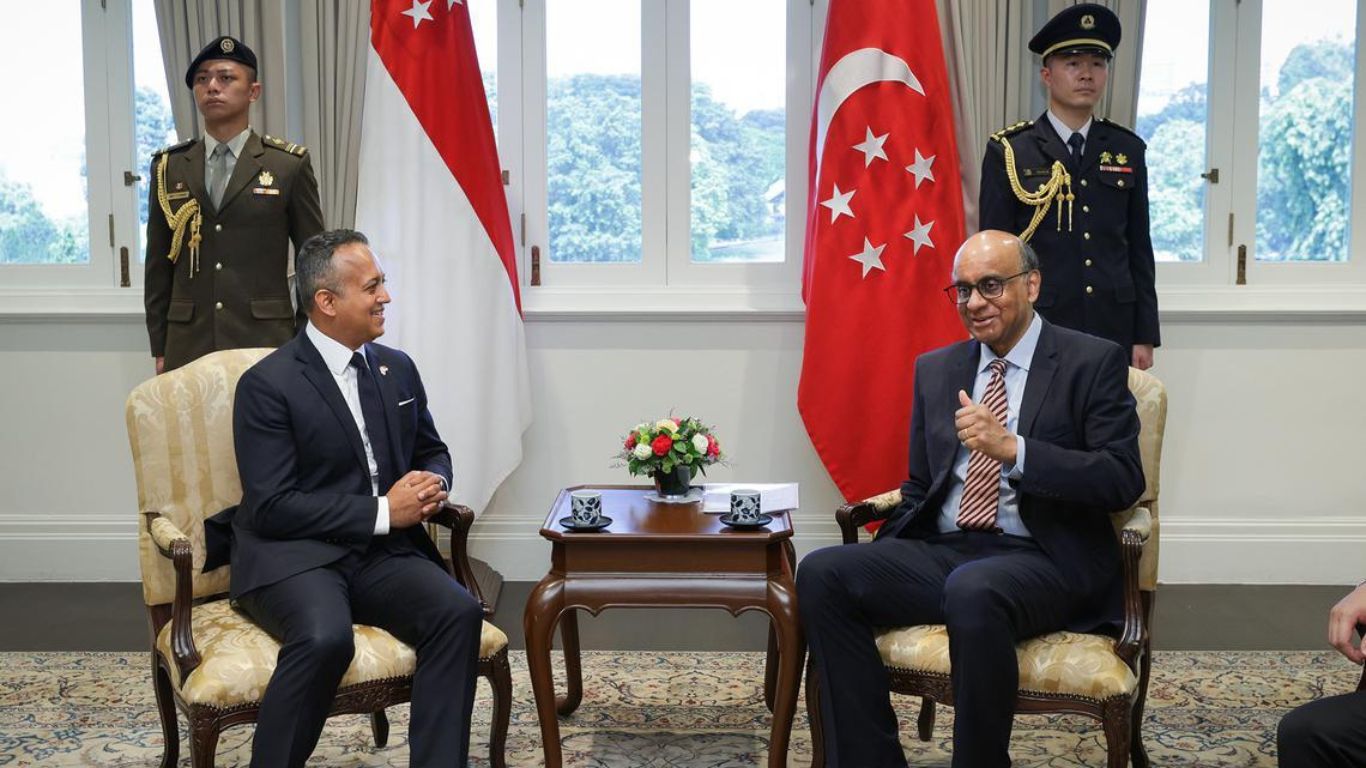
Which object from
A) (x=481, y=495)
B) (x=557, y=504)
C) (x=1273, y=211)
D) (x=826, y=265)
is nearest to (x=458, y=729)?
(x=557, y=504)

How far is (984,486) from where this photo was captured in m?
2.93

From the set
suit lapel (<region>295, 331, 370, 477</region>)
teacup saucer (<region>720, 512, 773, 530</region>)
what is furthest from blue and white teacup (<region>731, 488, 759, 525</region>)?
suit lapel (<region>295, 331, 370, 477</region>)

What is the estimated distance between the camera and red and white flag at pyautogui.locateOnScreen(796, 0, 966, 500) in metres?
4.48

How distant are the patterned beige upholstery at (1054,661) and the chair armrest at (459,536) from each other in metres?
0.95

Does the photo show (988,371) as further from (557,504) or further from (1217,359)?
(1217,359)

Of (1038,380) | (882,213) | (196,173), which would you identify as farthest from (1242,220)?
(196,173)

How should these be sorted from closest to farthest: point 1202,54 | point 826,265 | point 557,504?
1. point 557,504
2. point 826,265
3. point 1202,54

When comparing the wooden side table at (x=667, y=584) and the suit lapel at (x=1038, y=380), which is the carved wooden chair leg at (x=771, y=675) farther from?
the suit lapel at (x=1038, y=380)

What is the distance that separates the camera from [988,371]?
119 inches

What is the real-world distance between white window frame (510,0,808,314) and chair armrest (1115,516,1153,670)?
2.32 metres

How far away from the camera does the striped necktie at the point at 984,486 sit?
2924 millimetres

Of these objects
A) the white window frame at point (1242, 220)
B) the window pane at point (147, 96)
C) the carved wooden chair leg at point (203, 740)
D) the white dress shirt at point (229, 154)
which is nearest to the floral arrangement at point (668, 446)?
the carved wooden chair leg at point (203, 740)

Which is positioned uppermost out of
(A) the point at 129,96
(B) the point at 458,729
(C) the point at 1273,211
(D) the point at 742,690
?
(A) the point at 129,96

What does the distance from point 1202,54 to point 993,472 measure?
8.90ft
